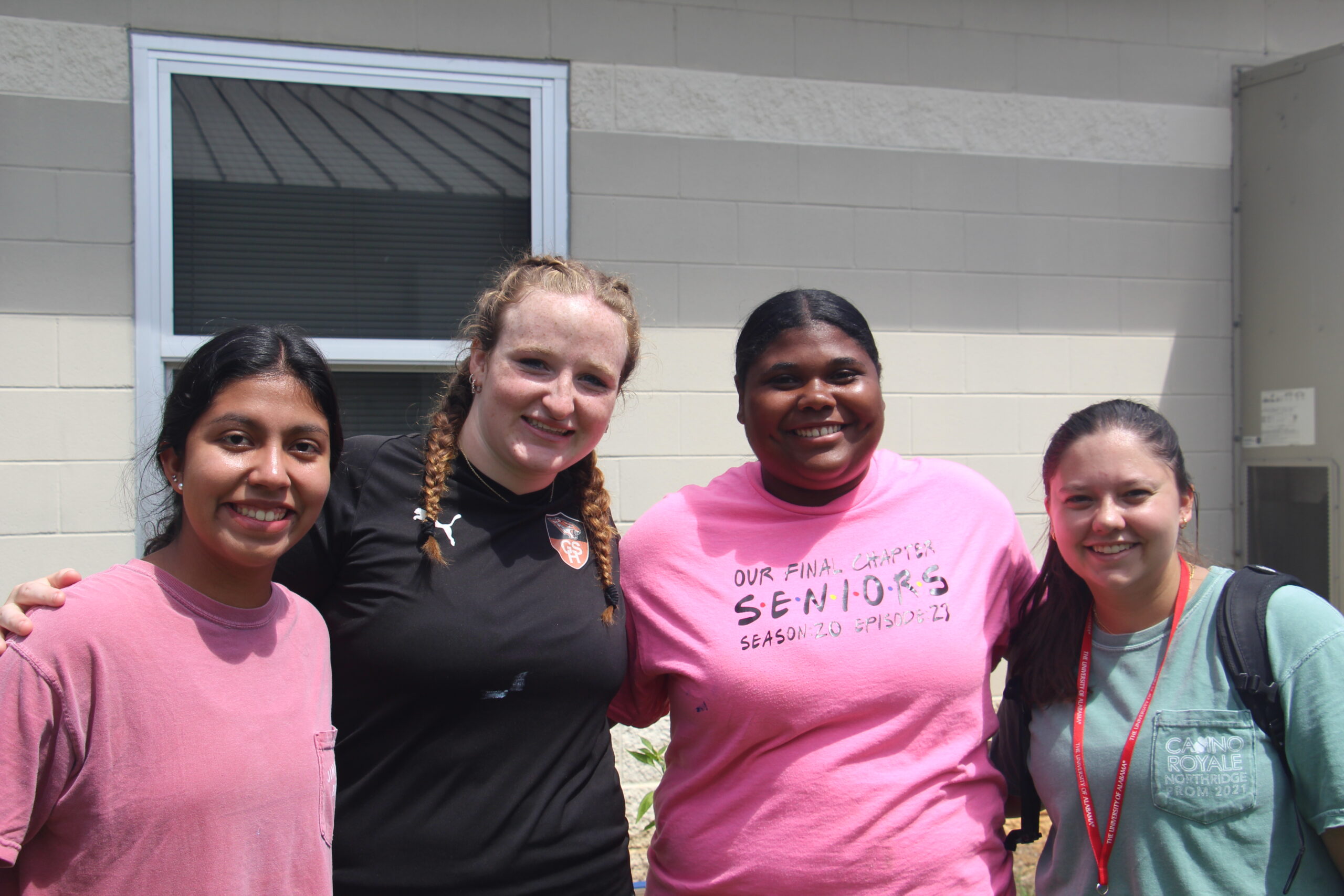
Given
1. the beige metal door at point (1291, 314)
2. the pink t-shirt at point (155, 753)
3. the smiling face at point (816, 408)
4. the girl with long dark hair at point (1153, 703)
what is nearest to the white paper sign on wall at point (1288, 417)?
the beige metal door at point (1291, 314)

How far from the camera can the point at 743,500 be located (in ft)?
7.36

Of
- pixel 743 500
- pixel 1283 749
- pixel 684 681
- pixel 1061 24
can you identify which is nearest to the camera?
pixel 1283 749

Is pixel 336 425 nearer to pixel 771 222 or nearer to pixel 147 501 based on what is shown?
pixel 147 501

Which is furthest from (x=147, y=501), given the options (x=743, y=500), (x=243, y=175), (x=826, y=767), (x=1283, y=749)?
(x=1283, y=749)

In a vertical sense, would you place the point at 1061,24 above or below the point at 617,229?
above

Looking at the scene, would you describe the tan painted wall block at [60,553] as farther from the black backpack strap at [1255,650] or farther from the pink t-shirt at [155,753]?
the black backpack strap at [1255,650]

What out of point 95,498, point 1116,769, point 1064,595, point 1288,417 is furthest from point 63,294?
point 1288,417

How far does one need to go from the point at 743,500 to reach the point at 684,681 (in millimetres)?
437

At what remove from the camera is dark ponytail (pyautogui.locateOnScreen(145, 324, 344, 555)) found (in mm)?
1614

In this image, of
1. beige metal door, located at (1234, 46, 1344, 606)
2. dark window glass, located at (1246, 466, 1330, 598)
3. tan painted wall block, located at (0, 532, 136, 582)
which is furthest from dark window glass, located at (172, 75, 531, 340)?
dark window glass, located at (1246, 466, 1330, 598)

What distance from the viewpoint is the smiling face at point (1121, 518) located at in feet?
6.33

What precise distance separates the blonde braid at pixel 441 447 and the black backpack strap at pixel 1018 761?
1.23 meters

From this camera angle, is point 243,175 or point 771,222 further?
point 771,222

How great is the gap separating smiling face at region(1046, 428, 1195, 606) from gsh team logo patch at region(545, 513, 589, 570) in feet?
3.27
